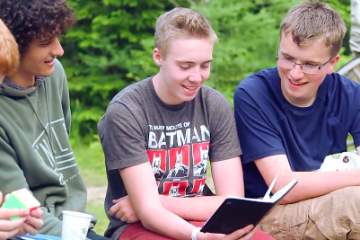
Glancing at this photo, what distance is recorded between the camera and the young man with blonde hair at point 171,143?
311cm

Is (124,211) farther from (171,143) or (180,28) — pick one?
(180,28)

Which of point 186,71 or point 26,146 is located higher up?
point 186,71

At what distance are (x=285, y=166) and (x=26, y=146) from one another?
1.25 meters

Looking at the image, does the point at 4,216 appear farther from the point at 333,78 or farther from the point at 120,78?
the point at 120,78

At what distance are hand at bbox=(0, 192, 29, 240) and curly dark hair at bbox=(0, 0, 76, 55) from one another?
796 mm

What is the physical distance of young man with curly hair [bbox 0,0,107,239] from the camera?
294 centimetres

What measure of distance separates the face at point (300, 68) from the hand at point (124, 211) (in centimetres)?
99

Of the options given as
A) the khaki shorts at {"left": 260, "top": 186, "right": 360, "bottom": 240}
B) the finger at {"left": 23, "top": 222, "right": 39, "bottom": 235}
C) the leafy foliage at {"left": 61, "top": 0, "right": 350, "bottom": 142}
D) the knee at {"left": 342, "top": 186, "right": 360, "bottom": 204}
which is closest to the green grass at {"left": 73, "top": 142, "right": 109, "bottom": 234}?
the leafy foliage at {"left": 61, "top": 0, "right": 350, "bottom": 142}

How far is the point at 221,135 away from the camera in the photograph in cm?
336

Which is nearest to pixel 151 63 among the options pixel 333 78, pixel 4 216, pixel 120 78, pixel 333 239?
pixel 120 78

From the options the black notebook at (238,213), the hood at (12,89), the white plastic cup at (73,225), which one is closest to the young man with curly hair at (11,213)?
the white plastic cup at (73,225)

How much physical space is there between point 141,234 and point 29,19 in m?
1.07

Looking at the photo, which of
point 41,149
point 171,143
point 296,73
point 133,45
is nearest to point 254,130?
point 296,73

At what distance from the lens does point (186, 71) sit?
3191 millimetres
